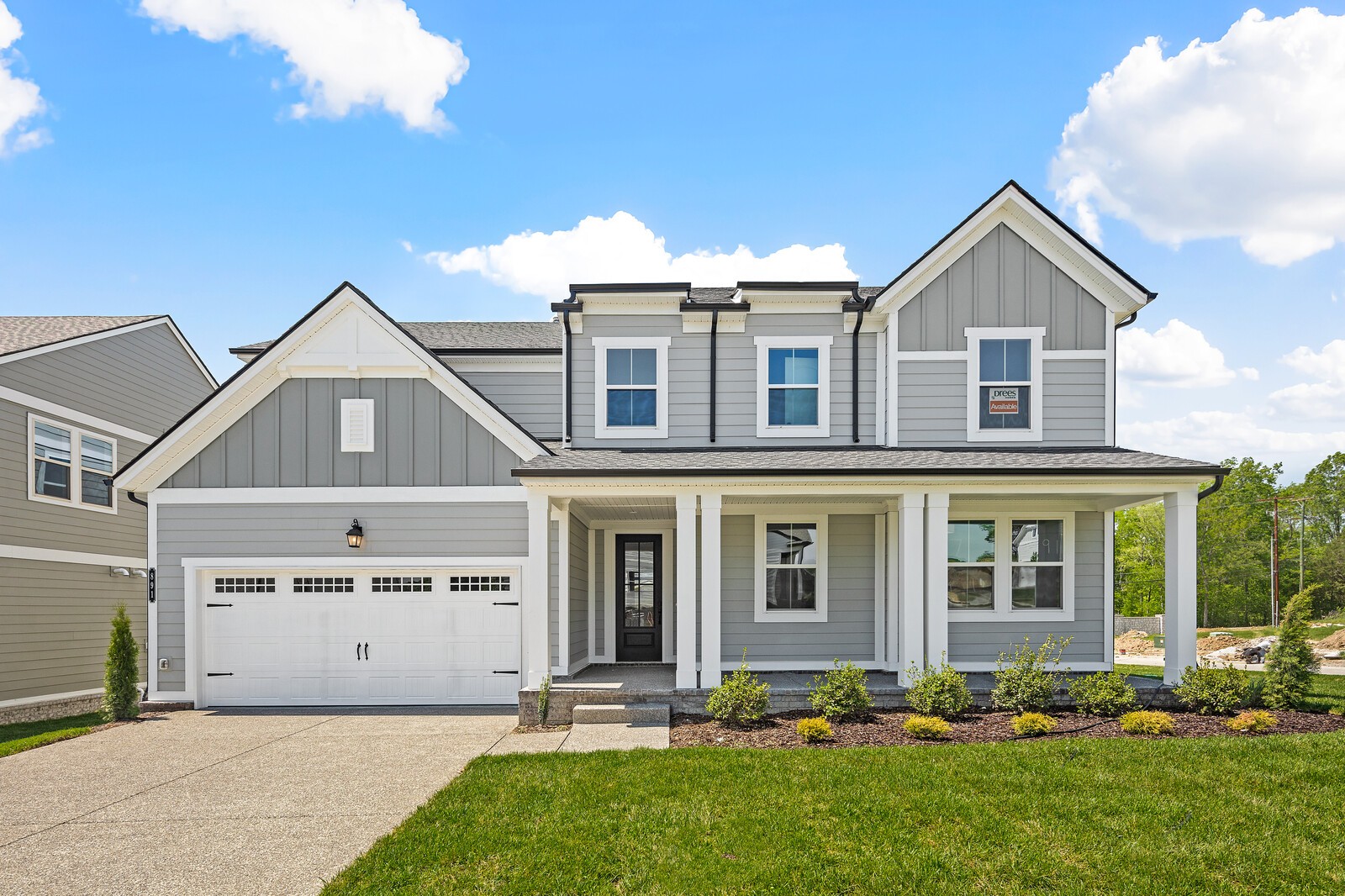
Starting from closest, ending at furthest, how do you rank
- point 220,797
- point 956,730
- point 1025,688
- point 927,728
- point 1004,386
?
1. point 220,797
2. point 927,728
3. point 956,730
4. point 1025,688
5. point 1004,386

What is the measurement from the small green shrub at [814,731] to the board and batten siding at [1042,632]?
4.46 m

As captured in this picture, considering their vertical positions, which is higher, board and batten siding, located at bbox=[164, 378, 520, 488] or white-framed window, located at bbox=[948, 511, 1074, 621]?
board and batten siding, located at bbox=[164, 378, 520, 488]

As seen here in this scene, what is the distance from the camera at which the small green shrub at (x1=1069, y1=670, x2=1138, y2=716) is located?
31.2ft

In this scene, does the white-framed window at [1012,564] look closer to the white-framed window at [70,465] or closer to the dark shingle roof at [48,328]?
the white-framed window at [70,465]

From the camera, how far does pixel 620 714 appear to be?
10016 mm

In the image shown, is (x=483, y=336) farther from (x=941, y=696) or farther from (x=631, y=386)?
(x=941, y=696)

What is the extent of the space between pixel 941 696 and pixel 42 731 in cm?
1233

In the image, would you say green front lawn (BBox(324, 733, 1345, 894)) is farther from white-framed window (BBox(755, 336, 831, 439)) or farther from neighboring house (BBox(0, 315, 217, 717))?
neighboring house (BBox(0, 315, 217, 717))

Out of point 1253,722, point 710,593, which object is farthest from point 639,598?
point 1253,722

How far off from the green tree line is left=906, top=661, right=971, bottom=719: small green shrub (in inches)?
1563

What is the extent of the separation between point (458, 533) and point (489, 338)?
4101mm

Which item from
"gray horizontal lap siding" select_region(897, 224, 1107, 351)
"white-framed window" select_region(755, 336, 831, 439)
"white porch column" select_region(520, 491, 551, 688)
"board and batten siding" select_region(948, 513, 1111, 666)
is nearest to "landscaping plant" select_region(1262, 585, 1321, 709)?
"board and batten siding" select_region(948, 513, 1111, 666)

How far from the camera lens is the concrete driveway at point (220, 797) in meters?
5.39

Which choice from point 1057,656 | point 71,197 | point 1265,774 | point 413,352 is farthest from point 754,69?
point 71,197
